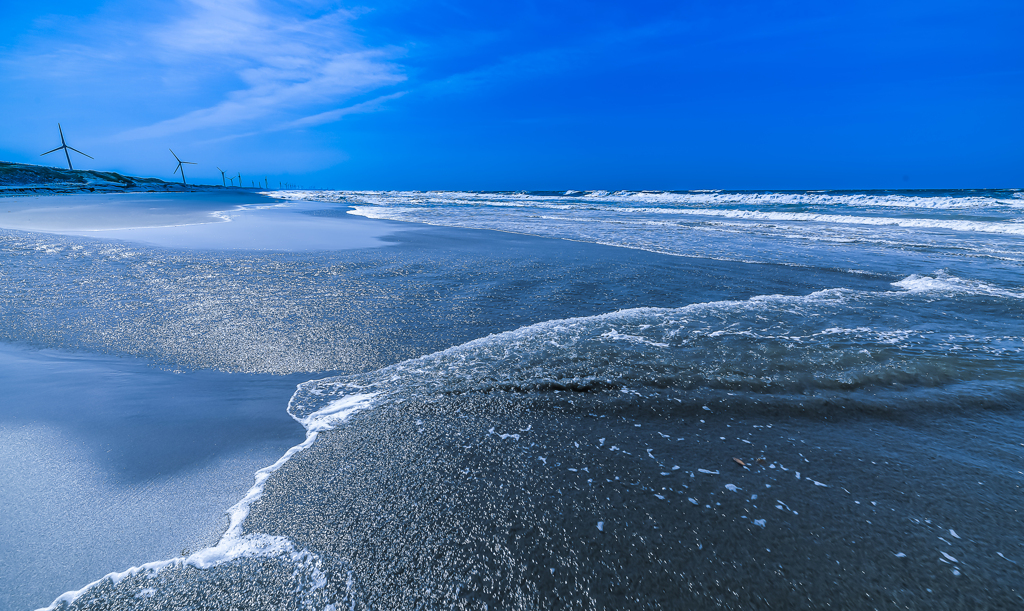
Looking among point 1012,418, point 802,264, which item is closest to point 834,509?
point 1012,418

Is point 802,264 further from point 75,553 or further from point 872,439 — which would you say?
point 75,553

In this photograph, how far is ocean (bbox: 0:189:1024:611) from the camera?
1389 millimetres

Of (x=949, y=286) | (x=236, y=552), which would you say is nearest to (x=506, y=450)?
(x=236, y=552)

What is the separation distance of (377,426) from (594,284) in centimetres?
402

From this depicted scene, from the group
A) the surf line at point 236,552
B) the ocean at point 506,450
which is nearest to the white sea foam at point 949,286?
the ocean at point 506,450

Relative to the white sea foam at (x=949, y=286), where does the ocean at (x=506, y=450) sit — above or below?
below

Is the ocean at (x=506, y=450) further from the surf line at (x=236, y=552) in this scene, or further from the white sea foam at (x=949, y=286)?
the white sea foam at (x=949, y=286)

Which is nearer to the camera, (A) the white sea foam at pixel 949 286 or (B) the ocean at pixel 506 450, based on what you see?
(B) the ocean at pixel 506 450

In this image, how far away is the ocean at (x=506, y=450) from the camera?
1389 mm

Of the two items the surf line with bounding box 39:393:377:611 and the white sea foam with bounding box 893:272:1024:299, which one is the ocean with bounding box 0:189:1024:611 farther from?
the white sea foam with bounding box 893:272:1024:299

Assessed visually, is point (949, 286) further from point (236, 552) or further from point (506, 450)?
point (236, 552)

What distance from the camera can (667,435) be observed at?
2234mm

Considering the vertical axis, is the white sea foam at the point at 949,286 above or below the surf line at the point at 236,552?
above

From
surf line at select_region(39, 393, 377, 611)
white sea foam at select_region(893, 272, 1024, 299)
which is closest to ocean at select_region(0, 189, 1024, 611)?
surf line at select_region(39, 393, 377, 611)
